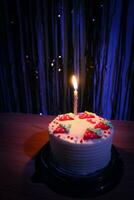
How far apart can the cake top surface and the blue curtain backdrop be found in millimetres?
380

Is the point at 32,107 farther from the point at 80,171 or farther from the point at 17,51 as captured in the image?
the point at 80,171

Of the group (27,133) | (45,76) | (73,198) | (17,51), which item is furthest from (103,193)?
(17,51)

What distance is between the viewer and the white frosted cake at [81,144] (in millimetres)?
860

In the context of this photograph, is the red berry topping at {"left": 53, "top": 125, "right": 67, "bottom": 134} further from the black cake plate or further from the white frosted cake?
the black cake plate

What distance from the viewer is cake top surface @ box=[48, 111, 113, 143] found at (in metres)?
0.87

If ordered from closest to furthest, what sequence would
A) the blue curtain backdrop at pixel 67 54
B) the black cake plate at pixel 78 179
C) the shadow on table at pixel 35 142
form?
1. the black cake plate at pixel 78 179
2. the shadow on table at pixel 35 142
3. the blue curtain backdrop at pixel 67 54

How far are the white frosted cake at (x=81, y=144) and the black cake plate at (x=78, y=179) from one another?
0.9 inches

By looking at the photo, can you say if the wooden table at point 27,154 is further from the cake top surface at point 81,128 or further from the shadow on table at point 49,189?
the cake top surface at point 81,128

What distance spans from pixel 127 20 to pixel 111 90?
376mm

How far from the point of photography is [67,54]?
1.31m

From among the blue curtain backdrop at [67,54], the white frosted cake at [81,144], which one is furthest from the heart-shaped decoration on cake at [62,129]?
the blue curtain backdrop at [67,54]

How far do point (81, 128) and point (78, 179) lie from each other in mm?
184

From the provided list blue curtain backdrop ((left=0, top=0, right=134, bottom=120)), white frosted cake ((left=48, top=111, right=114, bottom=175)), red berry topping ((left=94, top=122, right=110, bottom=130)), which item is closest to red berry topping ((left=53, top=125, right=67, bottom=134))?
white frosted cake ((left=48, top=111, right=114, bottom=175))

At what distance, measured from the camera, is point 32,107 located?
1530 mm
